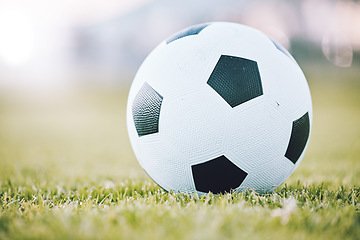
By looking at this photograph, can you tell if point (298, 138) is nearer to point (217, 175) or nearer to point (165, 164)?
point (217, 175)

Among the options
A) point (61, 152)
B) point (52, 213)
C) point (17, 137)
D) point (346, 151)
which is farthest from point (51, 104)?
point (52, 213)

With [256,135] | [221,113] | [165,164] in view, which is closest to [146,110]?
[165,164]

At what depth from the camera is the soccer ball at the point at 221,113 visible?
2.34m

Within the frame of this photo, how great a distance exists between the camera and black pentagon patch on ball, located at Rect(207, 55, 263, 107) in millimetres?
A: 2332

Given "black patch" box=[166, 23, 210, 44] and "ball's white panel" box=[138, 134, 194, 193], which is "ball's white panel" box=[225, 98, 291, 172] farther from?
"black patch" box=[166, 23, 210, 44]

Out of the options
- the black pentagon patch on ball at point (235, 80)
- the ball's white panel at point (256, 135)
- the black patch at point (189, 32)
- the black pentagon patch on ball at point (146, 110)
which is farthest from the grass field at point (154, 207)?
the black patch at point (189, 32)

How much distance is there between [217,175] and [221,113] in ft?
1.55

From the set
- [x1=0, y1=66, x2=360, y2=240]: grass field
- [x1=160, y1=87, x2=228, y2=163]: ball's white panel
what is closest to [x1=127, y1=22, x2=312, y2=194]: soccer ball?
[x1=160, y1=87, x2=228, y2=163]: ball's white panel

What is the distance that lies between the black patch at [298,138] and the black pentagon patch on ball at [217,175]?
425 millimetres

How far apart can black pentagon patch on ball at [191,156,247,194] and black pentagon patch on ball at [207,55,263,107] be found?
1.45 feet

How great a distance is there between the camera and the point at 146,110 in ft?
8.38

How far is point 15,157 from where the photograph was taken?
598cm

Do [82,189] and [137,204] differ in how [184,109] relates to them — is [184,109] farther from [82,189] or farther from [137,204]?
[82,189]

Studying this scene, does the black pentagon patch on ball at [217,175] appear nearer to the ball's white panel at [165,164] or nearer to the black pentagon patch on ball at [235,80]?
the ball's white panel at [165,164]
